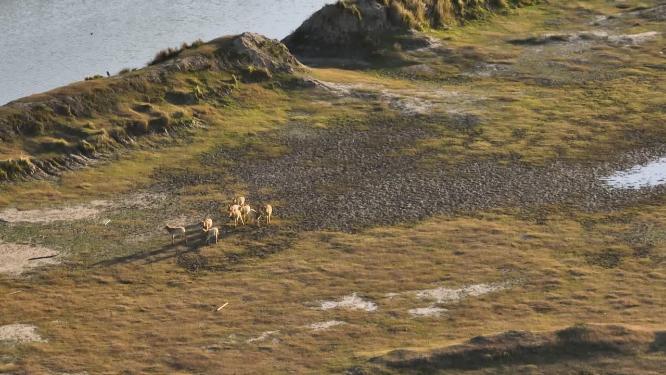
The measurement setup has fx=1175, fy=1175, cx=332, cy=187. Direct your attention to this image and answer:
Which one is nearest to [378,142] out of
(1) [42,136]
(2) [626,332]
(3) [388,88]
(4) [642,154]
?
(3) [388,88]

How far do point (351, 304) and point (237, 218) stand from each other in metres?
7.53

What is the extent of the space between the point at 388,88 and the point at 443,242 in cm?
1761

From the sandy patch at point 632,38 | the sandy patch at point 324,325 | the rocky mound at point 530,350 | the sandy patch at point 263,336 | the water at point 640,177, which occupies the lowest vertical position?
the rocky mound at point 530,350

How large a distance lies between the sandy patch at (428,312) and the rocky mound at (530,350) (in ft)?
10.4

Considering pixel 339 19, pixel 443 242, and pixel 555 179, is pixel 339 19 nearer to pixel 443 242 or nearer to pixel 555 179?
pixel 555 179

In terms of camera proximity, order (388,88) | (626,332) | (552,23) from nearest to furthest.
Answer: (626,332) → (388,88) → (552,23)

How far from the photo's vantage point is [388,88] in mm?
55688

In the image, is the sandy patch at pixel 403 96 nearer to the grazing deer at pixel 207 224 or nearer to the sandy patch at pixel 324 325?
the grazing deer at pixel 207 224

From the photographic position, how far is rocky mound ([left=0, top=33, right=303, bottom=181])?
1849 inches

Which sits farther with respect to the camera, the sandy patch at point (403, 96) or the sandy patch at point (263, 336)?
the sandy patch at point (403, 96)

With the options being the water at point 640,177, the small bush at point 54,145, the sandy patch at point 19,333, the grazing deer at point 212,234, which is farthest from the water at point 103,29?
the water at point 640,177

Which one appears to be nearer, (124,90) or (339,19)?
(124,90)

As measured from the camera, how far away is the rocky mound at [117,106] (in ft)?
154

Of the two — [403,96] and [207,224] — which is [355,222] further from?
[403,96]
